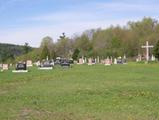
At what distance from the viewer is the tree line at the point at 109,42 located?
142 metres

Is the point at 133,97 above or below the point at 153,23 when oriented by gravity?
below

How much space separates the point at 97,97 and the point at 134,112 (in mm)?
5254

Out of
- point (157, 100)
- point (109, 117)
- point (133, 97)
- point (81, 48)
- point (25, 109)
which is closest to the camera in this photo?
point (109, 117)

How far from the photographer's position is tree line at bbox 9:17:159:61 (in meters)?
142

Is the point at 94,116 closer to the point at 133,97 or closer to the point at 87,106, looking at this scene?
the point at 87,106

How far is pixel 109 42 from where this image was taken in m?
147

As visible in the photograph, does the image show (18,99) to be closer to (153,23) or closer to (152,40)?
(152,40)

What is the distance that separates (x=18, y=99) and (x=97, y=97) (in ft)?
10.8

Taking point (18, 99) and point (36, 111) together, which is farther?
point (18, 99)

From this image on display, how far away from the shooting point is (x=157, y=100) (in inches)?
687

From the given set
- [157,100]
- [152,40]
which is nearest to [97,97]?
[157,100]

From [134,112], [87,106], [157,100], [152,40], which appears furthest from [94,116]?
[152,40]

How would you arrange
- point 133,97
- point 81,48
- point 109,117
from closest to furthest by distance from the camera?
point 109,117 < point 133,97 < point 81,48

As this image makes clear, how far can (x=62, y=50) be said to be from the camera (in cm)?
16925
